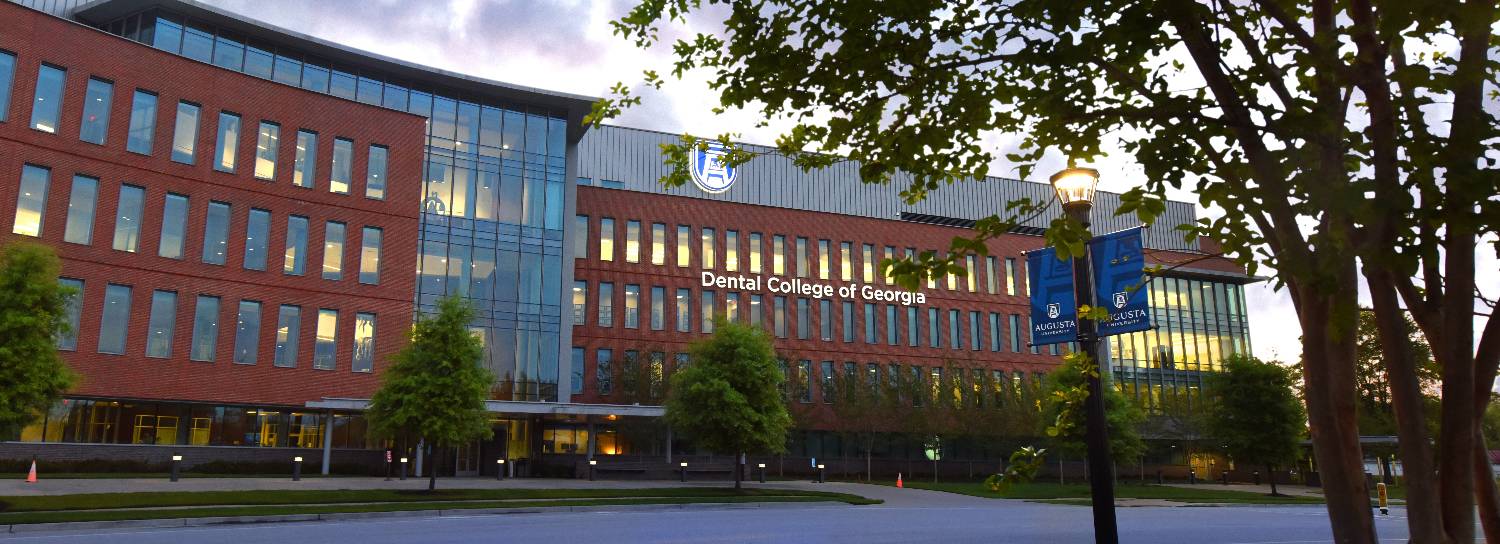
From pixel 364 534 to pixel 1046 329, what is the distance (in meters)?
12.5

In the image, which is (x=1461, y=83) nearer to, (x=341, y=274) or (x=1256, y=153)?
(x=1256, y=153)

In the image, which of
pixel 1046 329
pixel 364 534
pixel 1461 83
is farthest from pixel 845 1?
pixel 364 534

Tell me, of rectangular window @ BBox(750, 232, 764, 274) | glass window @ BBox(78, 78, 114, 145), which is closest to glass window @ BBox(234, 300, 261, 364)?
glass window @ BBox(78, 78, 114, 145)

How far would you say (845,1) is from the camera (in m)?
5.69

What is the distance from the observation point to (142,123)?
3991 cm

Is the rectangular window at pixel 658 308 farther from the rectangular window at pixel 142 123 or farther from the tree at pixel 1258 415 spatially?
the tree at pixel 1258 415

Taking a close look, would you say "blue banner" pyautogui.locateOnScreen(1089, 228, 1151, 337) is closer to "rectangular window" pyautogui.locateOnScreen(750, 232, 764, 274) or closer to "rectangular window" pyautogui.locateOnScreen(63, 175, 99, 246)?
"rectangular window" pyautogui.locateOnScreen(63, 175, 99, 246)

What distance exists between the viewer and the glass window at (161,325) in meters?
39.2

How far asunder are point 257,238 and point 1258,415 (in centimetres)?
4486

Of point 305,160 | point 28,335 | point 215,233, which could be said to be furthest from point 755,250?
point 28,335

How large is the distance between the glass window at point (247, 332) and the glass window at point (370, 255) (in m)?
4.50

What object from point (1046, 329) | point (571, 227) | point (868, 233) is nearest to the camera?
point (1046, 329)

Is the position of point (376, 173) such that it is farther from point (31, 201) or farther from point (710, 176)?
point (710, 176)

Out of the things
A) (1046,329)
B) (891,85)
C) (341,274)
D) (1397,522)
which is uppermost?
(341,274)
